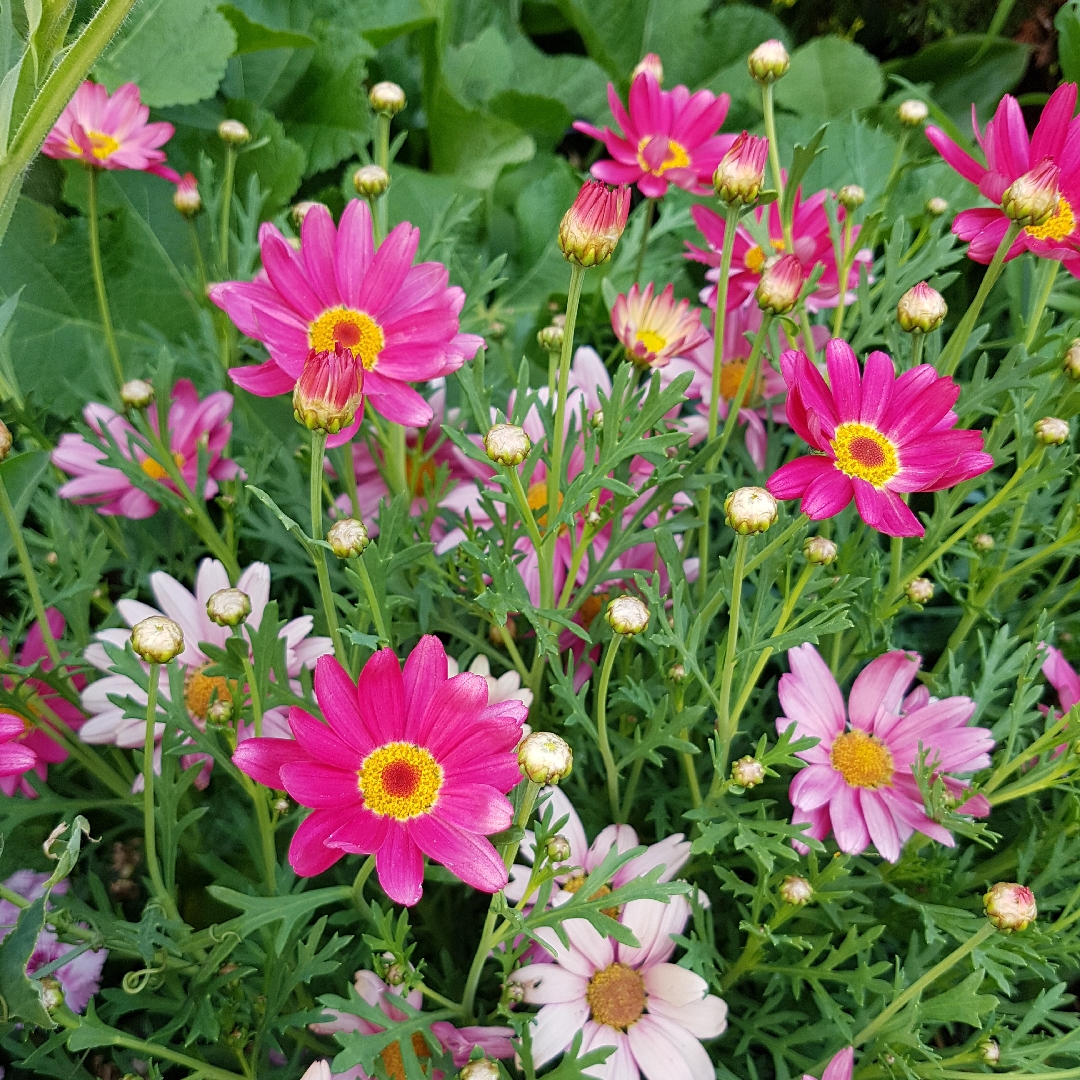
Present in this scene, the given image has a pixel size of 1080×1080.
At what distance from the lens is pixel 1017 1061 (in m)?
0.56

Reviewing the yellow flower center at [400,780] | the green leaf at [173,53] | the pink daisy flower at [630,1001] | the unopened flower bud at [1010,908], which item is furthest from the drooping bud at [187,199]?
the unopened flower bud at [1010,908]

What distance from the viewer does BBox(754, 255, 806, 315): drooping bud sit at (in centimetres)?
53

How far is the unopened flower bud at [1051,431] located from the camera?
22.2 inches

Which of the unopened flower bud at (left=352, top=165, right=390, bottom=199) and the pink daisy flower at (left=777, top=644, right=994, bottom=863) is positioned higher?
the unopened flower bud at (left=352, top=165, right=390, bottom=199)

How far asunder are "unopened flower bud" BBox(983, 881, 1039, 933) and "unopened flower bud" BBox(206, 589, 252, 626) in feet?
1.34

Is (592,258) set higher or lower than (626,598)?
higher

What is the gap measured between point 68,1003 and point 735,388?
26.9 inches

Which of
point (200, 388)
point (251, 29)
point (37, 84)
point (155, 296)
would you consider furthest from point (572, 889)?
point (251, 29)

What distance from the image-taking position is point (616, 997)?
570 mm

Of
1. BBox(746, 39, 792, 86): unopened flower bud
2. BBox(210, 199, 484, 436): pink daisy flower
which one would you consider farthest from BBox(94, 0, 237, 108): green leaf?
BBox(746, 39, 792, 86): unopened flower bud

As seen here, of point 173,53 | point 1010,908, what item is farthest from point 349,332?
point 173,53

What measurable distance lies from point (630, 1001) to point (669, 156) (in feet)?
2.19

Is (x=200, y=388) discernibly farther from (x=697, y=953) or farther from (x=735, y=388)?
(x=697, y=953)

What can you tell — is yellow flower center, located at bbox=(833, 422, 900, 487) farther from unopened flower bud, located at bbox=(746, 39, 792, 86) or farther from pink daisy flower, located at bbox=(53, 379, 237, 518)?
pink daisy flower, located at bbox=(53, 379, 237, 518)
